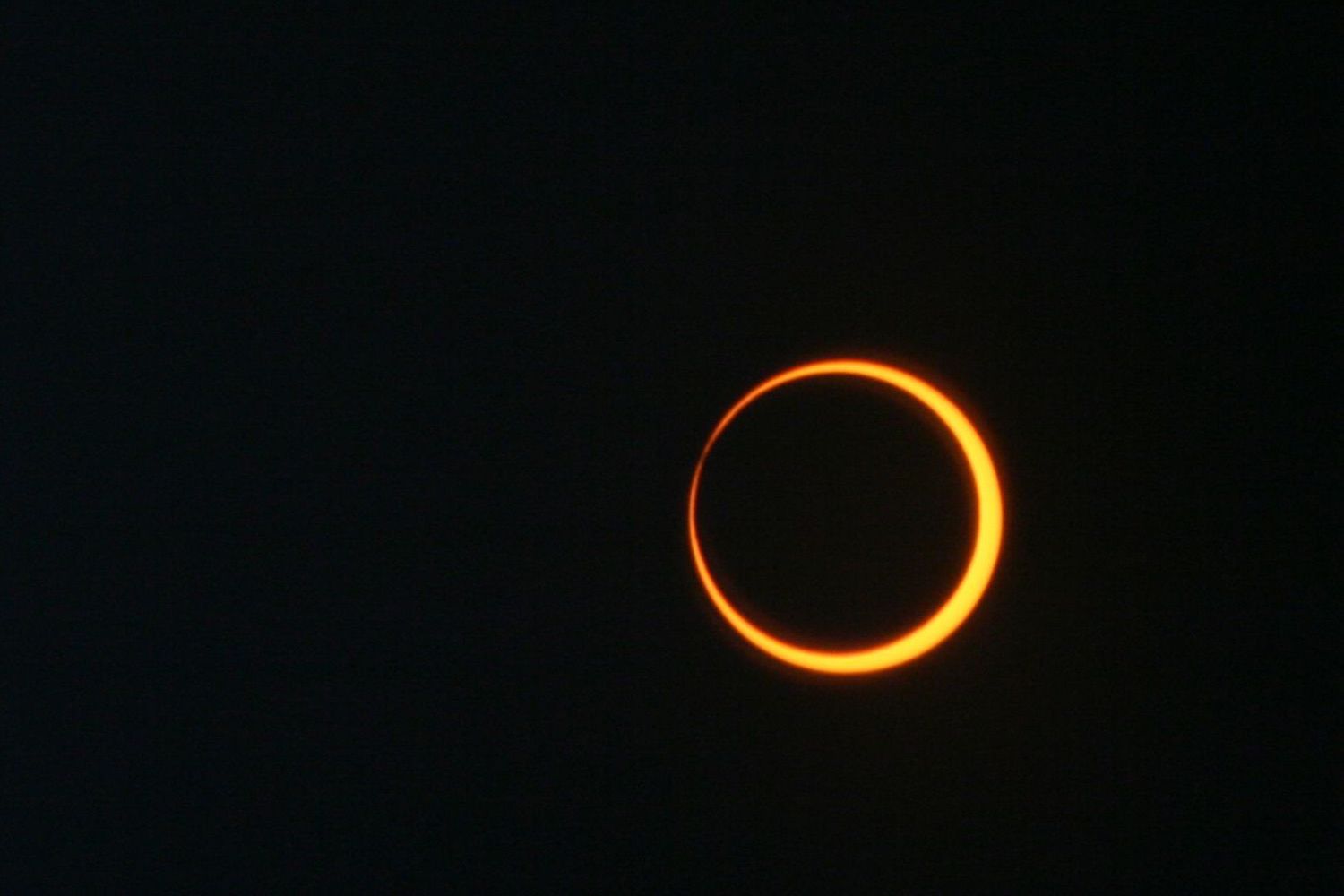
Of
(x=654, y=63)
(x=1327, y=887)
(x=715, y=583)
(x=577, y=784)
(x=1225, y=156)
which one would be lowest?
(x=1327, y=887)

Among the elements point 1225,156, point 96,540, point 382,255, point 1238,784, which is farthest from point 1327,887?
point 96,540

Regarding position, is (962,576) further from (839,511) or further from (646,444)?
(646,444)

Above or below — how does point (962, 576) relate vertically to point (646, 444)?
below

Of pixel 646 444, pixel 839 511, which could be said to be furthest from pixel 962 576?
pixel 646 444

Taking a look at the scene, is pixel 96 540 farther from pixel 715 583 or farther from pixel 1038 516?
pixel 1038 516
